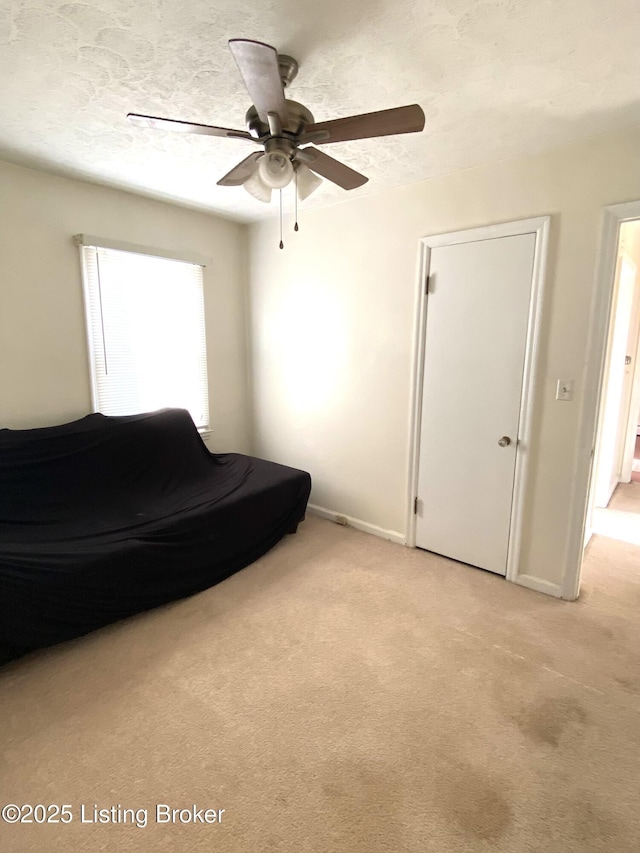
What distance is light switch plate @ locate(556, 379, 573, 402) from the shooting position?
2.28m

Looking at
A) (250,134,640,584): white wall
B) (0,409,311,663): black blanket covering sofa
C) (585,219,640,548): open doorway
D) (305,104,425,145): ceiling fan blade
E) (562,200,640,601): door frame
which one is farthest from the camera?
(585,219,640,548): open doorway

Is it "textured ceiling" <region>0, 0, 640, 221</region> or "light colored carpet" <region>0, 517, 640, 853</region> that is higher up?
"textured ceiling" <region>0, 0, 640, 221</region>

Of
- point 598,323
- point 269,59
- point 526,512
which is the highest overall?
point 269,59

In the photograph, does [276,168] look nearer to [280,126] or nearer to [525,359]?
[280,126]

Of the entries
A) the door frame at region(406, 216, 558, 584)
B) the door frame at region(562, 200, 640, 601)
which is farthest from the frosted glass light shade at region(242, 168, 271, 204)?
the door frame at region(562, 200, 640, 601)

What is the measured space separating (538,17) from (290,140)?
873mm

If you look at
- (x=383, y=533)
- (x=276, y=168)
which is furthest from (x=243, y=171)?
(x=383, y=533)

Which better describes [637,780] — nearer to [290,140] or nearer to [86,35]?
[290,140]

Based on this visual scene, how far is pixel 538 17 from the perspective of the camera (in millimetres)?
1346

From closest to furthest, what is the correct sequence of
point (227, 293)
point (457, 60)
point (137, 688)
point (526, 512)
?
point (457, 60) < point (137, 688) < point (526, 512) < point (227, 293)

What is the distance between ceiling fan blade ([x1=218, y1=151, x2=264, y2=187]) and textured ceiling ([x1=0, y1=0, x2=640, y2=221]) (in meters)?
0.33

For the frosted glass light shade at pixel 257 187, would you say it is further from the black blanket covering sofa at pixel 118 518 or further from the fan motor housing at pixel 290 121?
the black blanket covering sofa at pixel 118 518

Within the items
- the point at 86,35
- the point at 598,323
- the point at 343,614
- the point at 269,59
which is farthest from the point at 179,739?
the point at 598,323

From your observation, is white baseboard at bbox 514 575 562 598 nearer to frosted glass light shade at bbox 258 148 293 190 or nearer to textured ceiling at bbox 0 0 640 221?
textured ceiling at bbox 0 0 640 221
